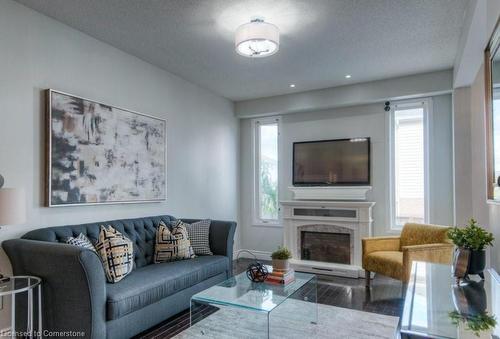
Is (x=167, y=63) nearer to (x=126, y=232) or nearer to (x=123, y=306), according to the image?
(x=126, y=232)

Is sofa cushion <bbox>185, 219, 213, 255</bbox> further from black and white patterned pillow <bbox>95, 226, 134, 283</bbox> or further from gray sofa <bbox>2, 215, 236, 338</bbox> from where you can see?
black and white patterned pillow <bbox>95, 226, 134, 283</bbox>

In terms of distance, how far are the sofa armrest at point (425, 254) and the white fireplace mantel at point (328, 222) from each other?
1125mm

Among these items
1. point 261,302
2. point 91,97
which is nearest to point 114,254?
point 261,302

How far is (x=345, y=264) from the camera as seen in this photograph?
15.4 ft

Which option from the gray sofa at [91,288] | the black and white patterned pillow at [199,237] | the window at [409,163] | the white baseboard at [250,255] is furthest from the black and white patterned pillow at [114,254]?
the window at [409,163]

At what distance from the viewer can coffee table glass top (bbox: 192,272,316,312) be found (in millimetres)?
2328

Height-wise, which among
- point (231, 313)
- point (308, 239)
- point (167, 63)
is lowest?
point (231, 313)

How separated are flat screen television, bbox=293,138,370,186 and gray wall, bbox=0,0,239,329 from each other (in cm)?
127

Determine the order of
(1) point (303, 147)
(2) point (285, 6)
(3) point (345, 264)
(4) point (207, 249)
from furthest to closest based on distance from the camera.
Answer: (1) point (303, 147)
(3) point (345, 264)
(4) point (207, 249)
(2) point (285, 6)

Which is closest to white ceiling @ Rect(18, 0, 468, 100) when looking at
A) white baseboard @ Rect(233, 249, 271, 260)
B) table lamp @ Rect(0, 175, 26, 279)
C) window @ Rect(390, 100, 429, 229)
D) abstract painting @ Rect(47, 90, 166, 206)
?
window @ Rect(390, 100, 429, 229)

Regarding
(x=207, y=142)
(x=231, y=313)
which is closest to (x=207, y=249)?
(x=231, y=313)

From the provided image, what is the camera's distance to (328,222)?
4805 mm

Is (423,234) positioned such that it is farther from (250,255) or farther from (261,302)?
(250,255)

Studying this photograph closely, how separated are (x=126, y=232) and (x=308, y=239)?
275cm
